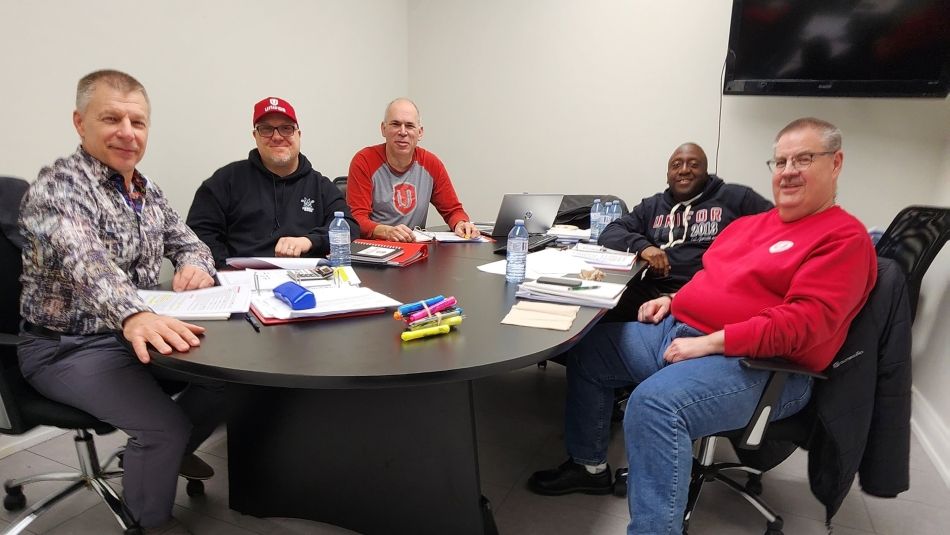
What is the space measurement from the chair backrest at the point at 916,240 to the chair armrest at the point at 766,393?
655 millimetres

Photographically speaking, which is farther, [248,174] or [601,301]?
[248,174]

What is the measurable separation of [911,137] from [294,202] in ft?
10.6

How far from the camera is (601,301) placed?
142 cm

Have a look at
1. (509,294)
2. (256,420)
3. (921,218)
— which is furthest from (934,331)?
(256,420)

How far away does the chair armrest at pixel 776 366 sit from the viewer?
1272 mm

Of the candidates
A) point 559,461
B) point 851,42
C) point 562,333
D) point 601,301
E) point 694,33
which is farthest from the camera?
point 694,33

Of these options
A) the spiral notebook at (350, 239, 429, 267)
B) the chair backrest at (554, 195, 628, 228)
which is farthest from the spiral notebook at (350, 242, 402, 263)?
the chair backrest at (554, 195, 628, 228)

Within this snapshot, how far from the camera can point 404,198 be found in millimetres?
2900

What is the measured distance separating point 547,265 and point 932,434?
5.76 ft

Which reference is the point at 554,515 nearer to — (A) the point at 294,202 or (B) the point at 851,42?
(A) the point at 294,202

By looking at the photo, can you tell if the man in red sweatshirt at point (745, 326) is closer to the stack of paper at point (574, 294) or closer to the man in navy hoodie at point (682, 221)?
the stack of paper at point (574, 294)

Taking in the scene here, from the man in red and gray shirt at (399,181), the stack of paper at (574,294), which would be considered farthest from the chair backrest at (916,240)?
the man in red and gray shirt at (399,181)

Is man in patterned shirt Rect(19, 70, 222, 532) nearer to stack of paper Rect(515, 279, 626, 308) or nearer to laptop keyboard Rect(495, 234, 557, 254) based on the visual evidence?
stack of paper Rect(515, 279, 626, 308)

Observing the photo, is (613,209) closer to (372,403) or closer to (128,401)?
(372,403)
